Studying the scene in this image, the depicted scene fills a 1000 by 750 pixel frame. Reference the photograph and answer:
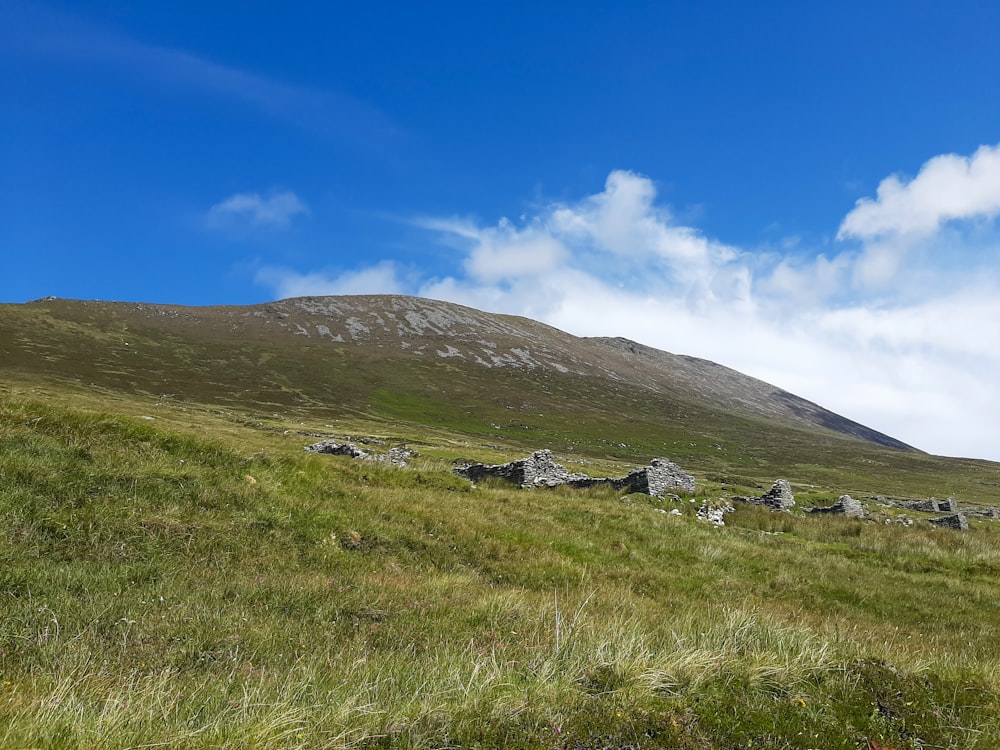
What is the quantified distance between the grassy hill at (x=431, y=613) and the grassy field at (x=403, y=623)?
0.12ft

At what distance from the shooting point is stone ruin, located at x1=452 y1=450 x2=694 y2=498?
30375mm

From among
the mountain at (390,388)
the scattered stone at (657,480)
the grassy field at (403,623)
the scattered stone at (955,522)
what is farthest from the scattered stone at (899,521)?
the mountain at (390,388)

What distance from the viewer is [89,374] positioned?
100 metres

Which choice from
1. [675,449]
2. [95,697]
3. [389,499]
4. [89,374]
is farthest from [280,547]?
[675,449]

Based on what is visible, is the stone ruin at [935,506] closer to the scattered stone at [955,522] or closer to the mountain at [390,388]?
the scattered stone at [955,522]

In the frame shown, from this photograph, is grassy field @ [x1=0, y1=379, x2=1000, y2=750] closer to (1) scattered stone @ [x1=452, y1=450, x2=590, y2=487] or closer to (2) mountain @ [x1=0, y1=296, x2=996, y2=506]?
(1) scattered stone @ [x1=452, y1=450, x2=590, y2=487]

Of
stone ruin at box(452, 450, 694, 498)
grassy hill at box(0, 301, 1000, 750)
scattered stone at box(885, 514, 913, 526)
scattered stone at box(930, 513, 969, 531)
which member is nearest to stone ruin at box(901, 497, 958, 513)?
scattered stone at box(930, 513, 969, 531)

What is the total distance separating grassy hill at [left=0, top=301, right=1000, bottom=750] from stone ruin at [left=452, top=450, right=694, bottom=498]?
21.7 feet

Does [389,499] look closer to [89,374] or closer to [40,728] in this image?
[40,728]

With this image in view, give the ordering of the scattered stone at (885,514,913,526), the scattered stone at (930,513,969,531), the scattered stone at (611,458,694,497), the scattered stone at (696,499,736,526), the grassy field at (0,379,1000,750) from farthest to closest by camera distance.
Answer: the scattered stone at (930,513,969,531), the scattered stone at (611,458,694,497), the scattered stone at (885,514,913,526), the scattered stone at (696,499,736,526), the grassy field at (0,379,1000,750)

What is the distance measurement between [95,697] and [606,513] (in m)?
16.8

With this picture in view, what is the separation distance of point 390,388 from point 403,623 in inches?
5313

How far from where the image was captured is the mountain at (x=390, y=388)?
338ft

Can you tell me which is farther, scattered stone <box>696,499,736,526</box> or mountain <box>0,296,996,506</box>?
mountain <box>0,296,996,506</box>
